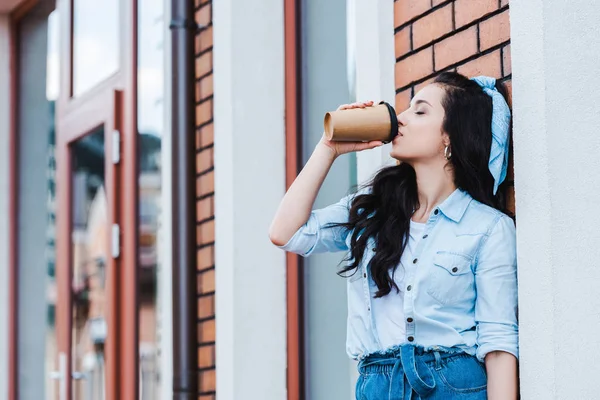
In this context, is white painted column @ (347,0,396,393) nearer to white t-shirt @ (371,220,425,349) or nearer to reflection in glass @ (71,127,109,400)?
white t-shirt @ (371,220,425,349)

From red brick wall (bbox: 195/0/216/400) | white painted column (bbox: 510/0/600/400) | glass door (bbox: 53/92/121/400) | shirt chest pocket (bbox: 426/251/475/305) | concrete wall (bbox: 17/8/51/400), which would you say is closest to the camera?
white painted column (bbox: 510/0/600/400)

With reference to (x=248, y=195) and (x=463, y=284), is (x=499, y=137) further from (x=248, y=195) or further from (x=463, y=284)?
(x=248, y=195)

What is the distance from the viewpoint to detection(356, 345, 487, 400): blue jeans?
2.69 meters

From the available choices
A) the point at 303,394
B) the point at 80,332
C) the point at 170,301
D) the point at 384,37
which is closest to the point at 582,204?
the point at 384,37

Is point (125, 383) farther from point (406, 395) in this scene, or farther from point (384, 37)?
point (406, 395)

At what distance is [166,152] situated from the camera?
4.76m

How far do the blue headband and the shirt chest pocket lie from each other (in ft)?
0.76

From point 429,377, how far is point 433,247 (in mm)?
296

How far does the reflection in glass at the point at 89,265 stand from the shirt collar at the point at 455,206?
3174 millimetres

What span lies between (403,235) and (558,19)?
60 centimetres

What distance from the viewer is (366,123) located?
2.86 meters

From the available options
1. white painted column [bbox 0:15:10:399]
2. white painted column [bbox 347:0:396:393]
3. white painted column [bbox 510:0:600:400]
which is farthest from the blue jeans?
white painted column [bbox 0:15:10:399]

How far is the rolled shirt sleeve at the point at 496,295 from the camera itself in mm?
2717

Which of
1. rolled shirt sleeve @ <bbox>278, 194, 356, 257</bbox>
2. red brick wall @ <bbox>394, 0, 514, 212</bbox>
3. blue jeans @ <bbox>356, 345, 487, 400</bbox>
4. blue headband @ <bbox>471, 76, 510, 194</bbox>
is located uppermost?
red brick wall @ <bbox>394, 0, 514, 212</bbox>
